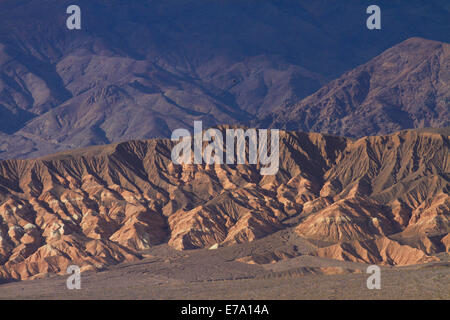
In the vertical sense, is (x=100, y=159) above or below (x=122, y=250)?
above

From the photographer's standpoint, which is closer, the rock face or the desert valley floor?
the desert valley floor

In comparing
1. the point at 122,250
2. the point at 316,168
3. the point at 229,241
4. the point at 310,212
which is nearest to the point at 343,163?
the point at 316,168

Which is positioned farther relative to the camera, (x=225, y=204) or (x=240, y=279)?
(x=225, y=204)

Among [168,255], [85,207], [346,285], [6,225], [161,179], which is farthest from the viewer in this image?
[161,179]

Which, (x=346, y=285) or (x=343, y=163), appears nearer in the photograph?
(x=346, y=285)

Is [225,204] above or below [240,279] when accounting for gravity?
above

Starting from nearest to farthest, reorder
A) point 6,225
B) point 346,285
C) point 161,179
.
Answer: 1. point 346,285
2. point 6,225
3. point 161,179

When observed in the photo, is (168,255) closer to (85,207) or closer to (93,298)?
(85,207)

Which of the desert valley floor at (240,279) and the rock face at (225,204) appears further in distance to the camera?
the rock face at (225,204)
